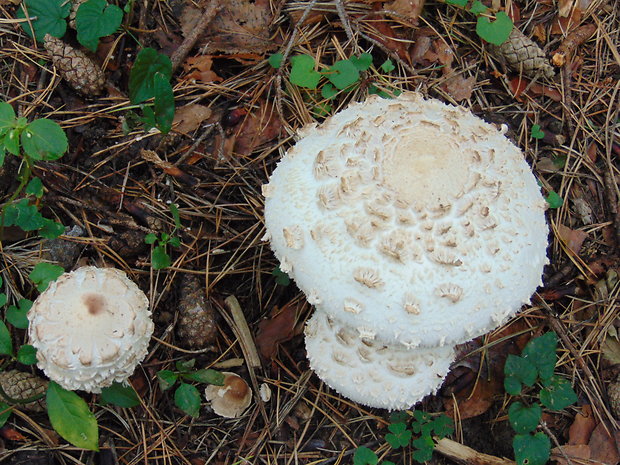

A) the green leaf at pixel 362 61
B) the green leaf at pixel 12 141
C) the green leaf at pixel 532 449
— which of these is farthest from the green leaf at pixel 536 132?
the green leaf at pixel 12 141

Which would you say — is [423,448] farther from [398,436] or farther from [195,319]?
[195,319]

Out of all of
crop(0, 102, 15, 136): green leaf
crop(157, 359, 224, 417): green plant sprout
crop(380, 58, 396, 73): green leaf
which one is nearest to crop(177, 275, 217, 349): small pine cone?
crop(157, 359, 224, 417): green plant sprout

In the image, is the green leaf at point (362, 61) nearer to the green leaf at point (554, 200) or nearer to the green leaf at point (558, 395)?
the green leaf at point (554, 200)

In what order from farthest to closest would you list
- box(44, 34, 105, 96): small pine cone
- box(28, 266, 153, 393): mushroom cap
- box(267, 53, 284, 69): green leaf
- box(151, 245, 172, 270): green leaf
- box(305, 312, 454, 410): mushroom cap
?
box(267, 53, 284, 69): green leaf → box(44, 34, 105, 96): small pine cone → box(151, 245, 172, 270): green leaf → box(305, 312, 454, 410): mushroom cap → box(28, 266, 153, 393): mushroom cap

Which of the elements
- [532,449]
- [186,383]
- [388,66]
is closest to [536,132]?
[388,66]

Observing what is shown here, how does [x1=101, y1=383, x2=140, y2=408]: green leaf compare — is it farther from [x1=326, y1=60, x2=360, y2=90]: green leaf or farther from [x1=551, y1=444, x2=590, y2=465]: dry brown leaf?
[x1=551, y1=444, x2=590, y2=465]: dry brown leaf

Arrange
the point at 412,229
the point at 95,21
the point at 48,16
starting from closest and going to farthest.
Result: the point at 412,229
the point at 95,21
the point at 48,16

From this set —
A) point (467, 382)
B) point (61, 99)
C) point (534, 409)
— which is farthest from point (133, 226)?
point (534, 409)
